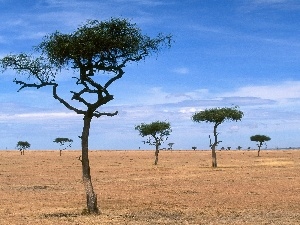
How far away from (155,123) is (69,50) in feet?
→ 217

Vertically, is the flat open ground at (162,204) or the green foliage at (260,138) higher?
the green foliage at (260,138)

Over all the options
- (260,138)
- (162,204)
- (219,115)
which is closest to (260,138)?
(260,138)

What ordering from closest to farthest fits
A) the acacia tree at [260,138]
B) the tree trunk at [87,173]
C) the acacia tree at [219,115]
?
1. the tree trunk at [87,173]
2. the acacia tree at [219,115]
3. the acacia tree at [260,138]

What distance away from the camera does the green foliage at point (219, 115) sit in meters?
69.3

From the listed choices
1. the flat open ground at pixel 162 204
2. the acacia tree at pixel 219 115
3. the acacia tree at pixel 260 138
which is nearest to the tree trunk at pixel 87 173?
the flat open ground at pixel 162 204

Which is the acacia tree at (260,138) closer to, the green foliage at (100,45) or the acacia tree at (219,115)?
the acacia tree at (219,115)

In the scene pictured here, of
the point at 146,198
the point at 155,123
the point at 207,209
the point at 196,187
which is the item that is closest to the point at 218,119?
the point at 155,123

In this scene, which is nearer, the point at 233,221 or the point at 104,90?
the point at 233,221

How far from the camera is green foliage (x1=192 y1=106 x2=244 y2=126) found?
227 ft

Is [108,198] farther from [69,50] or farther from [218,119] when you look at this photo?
[218,119]

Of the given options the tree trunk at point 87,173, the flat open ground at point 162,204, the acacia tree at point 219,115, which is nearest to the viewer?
the flat open ground at point 162,204

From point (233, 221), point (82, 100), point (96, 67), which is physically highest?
point (96, 67)

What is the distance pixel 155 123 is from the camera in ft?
285

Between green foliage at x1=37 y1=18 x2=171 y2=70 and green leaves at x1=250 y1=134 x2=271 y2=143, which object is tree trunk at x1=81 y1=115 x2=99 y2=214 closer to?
green foliage at x1=37 y1=18 x2=171 y2=70
